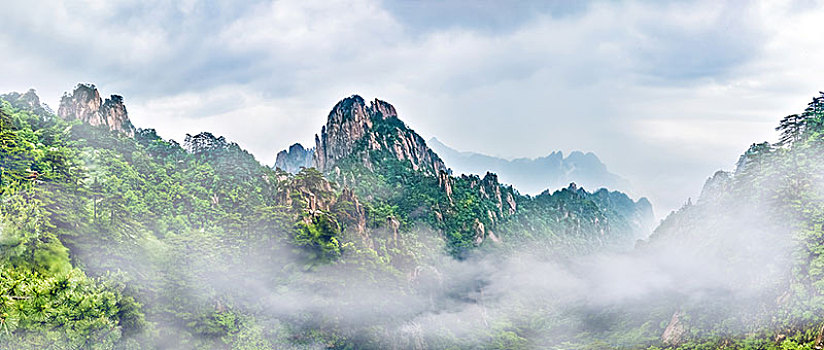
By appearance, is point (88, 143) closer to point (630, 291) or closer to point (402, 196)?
point (402, 196)

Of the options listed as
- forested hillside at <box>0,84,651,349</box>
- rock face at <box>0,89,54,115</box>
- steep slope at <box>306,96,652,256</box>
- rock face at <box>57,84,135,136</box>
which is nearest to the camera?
forested hillside at <box>0,84,651,349</box>

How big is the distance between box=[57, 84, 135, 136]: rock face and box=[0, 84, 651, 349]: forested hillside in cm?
33

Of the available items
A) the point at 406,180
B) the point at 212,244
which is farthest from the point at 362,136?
the point at 212,244

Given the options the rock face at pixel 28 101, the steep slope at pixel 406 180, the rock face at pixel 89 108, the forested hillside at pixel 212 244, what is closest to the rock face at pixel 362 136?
the steep slope at pixel 406 180

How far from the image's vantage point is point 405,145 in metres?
180

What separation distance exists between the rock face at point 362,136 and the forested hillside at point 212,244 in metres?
1.22

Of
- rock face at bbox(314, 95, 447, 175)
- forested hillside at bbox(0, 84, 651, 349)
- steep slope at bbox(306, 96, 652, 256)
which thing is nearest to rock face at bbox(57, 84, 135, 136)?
forested hillside at bbox(0, 84, 651, 349)

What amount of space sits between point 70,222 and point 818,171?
107m

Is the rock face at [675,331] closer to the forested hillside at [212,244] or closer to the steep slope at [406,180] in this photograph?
the forested hillside at [212,244]

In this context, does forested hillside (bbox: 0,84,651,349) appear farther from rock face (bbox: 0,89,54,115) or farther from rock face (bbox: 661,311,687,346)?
rock face (bbox: 661,311,687,346)

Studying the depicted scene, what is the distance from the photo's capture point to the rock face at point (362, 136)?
16752 centimetres

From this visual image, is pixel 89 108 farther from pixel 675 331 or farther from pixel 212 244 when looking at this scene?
pixel 675 331

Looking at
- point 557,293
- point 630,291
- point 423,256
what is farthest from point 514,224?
point 423,256

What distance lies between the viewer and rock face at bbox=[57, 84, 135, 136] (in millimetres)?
105062
